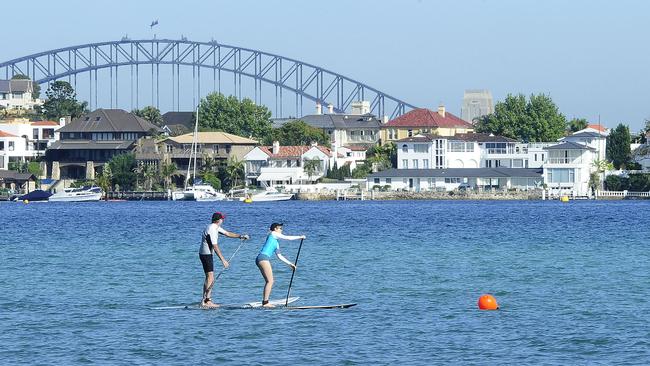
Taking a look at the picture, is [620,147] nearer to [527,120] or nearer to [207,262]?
[527,120]

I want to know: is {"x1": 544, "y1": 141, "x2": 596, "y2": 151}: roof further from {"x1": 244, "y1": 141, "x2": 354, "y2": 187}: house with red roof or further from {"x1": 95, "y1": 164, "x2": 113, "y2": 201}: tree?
{"x1": 95, "y1": 164, "x2": 113, "y2": 201}: tree

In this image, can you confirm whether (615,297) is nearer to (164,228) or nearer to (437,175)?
(164,228)

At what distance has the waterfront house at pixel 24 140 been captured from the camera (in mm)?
161125

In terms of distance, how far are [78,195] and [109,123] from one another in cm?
1935

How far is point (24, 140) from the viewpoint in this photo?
164 metres

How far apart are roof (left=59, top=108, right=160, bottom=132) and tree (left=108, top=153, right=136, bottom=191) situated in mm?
10766

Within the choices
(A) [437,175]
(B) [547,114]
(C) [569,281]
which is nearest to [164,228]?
(C) [569,281]

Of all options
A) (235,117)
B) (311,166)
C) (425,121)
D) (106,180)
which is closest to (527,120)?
(425,121)

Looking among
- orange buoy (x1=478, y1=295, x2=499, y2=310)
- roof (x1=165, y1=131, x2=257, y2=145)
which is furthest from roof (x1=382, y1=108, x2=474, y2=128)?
orange buoy (x1=478, y1=295, x2=499, y2=310)

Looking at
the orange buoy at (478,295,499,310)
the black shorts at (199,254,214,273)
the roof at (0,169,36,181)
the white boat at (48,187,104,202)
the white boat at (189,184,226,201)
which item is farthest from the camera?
the roof at (0,169,36,181)

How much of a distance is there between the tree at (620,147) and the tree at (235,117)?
52.2 m

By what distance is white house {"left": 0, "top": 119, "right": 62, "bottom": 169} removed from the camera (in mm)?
161125

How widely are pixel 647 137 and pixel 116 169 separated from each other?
59838mm

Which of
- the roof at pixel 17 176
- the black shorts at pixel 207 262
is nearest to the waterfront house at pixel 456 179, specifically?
the roof at pixel 17 176
